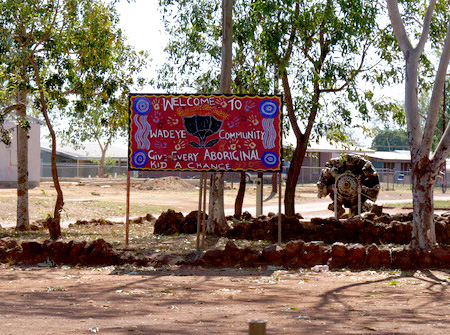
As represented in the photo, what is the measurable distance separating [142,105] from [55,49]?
3626mm

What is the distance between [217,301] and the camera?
30.5 feet

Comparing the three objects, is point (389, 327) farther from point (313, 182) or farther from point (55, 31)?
point (313, 182)

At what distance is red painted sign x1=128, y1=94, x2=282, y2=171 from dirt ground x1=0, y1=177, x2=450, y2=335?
2442mm

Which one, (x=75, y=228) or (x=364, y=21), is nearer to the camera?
(x=364, y=21)

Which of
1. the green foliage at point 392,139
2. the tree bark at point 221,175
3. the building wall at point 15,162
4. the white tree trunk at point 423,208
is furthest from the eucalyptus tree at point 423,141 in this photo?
the green foliage at point 392,139

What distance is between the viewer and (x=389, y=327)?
759 centimetres

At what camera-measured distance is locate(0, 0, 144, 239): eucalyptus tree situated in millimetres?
16141

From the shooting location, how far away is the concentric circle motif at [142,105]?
14023mm

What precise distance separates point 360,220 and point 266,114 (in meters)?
3.40

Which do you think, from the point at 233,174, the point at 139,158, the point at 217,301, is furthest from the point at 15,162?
the point at 217,301

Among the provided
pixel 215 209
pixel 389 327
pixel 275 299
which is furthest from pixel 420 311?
pixel 215 209

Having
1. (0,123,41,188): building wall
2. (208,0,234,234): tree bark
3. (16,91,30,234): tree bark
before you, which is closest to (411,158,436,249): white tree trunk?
(208,0,234,234): tree bark

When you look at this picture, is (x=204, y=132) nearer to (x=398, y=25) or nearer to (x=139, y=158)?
(x=139, y=158)

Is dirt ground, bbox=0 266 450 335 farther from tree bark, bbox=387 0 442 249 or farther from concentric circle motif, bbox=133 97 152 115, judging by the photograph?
concentric circle motif, bbox=133 97 152 115
